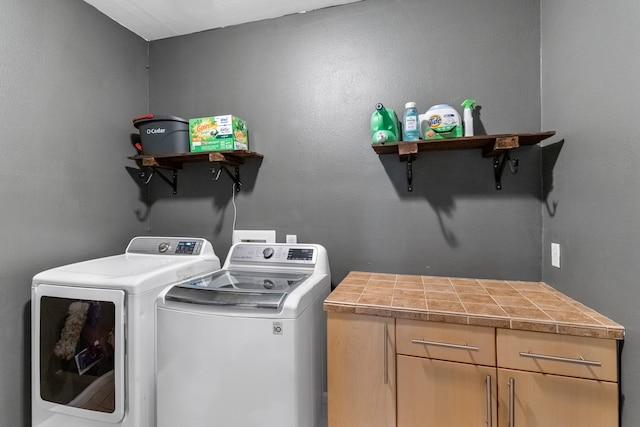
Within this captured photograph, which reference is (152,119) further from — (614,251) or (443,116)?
(614,251)

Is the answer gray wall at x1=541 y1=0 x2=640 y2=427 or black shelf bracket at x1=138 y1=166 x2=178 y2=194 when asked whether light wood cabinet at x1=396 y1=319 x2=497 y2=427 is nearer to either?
gray wall at x1=541 y1=0 x2=640 y2=427

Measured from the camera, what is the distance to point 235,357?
118 centimetres

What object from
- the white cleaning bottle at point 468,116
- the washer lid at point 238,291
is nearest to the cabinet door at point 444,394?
the washer lid at point 238,291

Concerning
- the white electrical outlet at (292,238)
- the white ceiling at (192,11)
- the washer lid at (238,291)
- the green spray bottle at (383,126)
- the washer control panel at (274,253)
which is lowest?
the washer lid at (238,291)

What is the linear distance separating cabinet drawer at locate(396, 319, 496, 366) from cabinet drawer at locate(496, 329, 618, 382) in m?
0.05

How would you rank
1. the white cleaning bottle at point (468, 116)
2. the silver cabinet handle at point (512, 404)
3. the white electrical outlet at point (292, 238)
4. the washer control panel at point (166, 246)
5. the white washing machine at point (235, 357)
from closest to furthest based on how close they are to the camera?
the silver cabinet handle at point (512, 404)
the white washing machine at point (235, 357)
the white cleaning bottle at point (468, 116)
the washer control panel at point (166, 246)
the white electrical outlet at point (292, 238)

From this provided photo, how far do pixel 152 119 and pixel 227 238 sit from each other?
3.03 ft

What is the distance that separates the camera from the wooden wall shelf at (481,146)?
1400mm

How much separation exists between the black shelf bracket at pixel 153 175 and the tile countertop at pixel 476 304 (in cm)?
149

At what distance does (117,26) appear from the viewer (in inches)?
79.3

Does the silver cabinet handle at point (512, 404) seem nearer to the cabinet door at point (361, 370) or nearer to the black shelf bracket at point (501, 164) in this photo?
the cabinet door at point (361, 370)

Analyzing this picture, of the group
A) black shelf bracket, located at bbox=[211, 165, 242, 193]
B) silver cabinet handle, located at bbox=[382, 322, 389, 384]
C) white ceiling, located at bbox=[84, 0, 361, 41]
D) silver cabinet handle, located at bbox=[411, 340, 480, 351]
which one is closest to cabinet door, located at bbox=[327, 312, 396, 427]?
silver cabinet handle, located at bbox=[382, 322, 389, 384]

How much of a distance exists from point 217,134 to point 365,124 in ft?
3.05

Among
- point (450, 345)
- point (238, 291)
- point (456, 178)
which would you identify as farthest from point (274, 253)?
point (456, 178)
